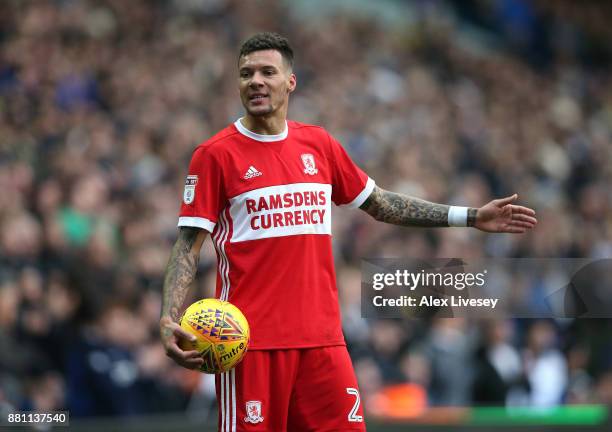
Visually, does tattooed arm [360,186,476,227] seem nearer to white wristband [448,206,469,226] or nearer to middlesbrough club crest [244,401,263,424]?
white wristband [448,206,469,226]

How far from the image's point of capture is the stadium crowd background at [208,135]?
9930mm

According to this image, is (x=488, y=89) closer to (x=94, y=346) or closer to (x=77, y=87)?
(x=77, y=87)

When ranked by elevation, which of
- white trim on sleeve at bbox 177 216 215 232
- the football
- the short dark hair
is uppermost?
the short dark hair

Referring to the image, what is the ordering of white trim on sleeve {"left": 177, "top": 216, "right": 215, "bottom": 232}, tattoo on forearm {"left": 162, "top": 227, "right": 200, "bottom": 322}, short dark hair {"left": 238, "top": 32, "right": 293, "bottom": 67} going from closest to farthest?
1. tattoo on forearm {"left": 162, "top": 227, "right": 200, "bottom": 322}
2. white trim on sleeve {"left": 177, "top": 216, "right": 215, "bottom": 232}
3. short dark hair {"left": 238, "top": 32, "right": 293, "bottom": 67}

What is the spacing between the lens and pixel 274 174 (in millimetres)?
5832

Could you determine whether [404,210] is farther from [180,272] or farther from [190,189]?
[180,272]

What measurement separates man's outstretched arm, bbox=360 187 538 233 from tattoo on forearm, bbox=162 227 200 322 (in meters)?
1.15

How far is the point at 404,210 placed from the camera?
6328 millimetres

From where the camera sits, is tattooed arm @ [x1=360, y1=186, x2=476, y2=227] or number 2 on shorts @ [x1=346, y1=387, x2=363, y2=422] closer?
number 2 on shorts @ [x1=346, y1=387, x2=363, y2=422]

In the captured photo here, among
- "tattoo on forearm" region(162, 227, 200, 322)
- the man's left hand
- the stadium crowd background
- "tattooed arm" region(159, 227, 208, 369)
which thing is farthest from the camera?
the stadium crowd background

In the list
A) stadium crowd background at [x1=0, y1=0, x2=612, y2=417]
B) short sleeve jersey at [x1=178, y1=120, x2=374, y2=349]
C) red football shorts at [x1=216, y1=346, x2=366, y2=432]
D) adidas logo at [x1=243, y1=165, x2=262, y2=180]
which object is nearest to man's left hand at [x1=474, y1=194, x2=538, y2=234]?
short sleeve jersey at [x1=178, y1=120, x2=374, y2=349]

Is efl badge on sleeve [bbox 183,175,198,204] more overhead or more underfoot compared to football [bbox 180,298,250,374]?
more overhead

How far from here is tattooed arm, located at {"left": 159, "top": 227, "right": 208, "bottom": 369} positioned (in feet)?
17.5

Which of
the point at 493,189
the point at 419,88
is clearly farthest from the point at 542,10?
the point at 493,189
